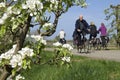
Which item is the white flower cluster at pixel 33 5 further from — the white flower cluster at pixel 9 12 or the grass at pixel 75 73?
the grass at pixel 75 73

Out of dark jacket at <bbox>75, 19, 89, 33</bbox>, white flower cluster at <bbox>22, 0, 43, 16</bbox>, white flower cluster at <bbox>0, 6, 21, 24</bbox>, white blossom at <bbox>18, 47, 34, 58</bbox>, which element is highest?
white flower cluster at <bbox>22, 0, 43, 16</bbox>

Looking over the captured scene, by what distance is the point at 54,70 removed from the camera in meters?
13.1

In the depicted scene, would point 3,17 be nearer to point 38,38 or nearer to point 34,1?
point 34,1

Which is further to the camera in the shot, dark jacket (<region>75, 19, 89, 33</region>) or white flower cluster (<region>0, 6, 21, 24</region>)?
dark jacket (<region>75, 19, 89, 33</region>)

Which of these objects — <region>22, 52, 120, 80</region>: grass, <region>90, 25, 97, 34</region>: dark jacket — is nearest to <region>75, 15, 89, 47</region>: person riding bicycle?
<region>90, 25, 97, 34</region>: dark jacket

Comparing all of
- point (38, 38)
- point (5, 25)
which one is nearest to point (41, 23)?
point (38, 38)

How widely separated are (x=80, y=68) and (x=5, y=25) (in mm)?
8253

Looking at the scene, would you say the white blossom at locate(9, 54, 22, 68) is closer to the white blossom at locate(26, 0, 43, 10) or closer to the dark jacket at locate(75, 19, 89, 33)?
the white blossom at locate(26, 0, 43, 10)

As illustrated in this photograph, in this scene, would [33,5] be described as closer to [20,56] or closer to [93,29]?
[20,56]

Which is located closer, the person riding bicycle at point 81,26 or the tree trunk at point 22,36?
the tree trunk at point 22,36

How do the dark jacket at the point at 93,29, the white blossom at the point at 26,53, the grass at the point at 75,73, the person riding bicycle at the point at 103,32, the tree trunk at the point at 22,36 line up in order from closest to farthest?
the white blossom at the point at 26,53
the tree trunk at the point at 22,36
the grass at the point at 75,73
the dark jacket at the point at 93,29
the person riding bicycle at the point at 103,32

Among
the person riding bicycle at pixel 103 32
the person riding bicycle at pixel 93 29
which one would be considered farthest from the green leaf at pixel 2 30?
the person riding bicycle at pixel 103 32

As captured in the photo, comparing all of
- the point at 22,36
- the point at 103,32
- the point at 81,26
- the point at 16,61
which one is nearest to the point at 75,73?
the point at 22,36

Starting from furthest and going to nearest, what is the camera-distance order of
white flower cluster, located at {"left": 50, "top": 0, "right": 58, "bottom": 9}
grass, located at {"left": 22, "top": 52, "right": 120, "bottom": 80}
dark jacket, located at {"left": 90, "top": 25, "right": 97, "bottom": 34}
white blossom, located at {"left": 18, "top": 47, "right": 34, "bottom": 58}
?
dark jacket, located at {"left": 90, "top": 25, "right": 97, "bottom": 34}, grass, located at {"left": 22, "top": 52, "right": 120, "bottom": 80}, white flower cluster, located at {"left": 50, "top": 0, "right": 58, "bottom": 9}, white blossom, located at {"left": 18, "top": 47, "right": 34, "bottom": 58}
